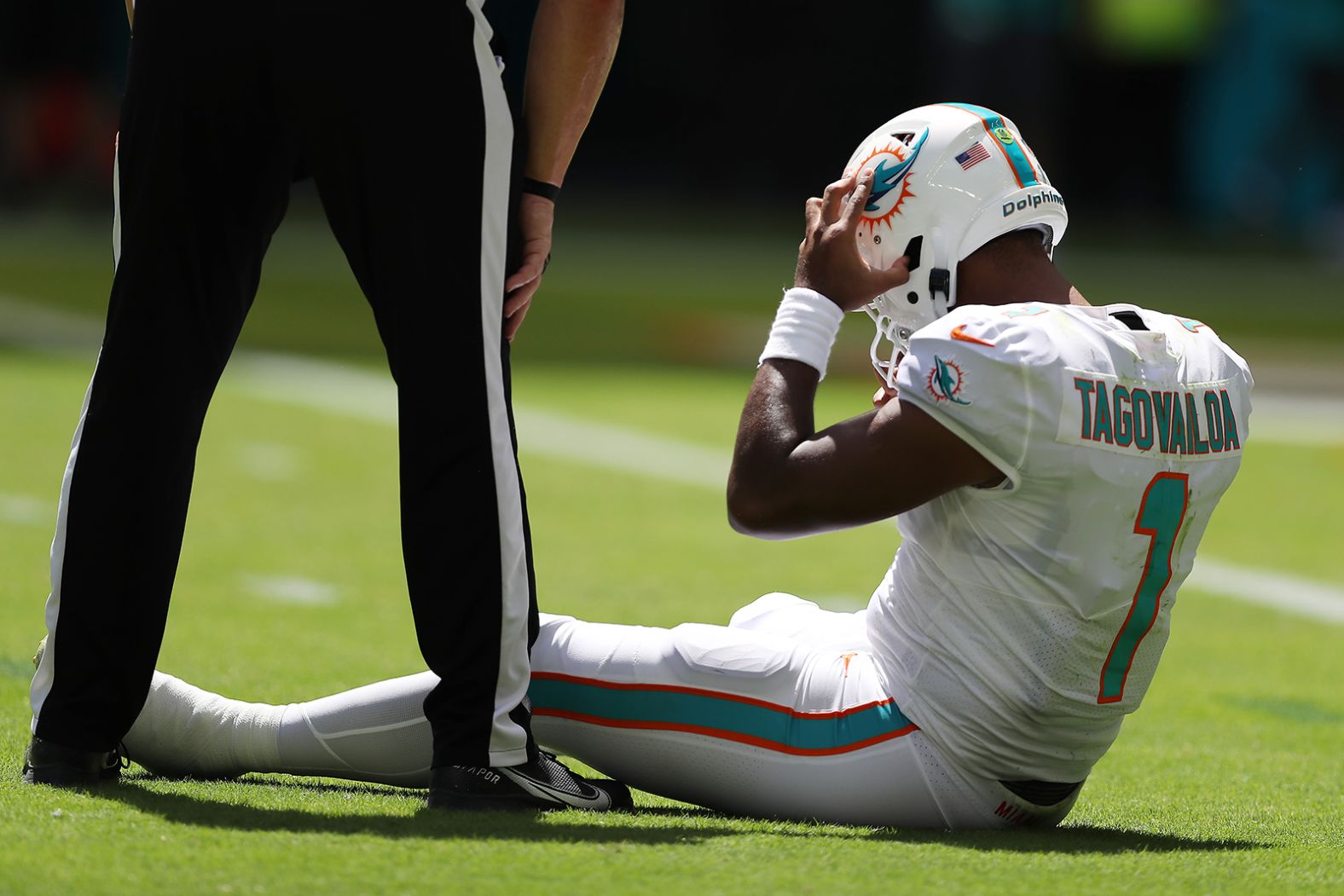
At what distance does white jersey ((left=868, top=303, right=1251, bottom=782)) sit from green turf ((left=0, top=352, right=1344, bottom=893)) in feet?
0.67

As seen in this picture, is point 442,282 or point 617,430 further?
point 617,430

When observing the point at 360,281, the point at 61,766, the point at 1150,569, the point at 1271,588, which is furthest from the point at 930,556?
the point at 1271,588

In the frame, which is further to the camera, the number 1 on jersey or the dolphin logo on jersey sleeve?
the number 1 on jersey

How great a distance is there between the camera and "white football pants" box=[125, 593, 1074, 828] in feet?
9.78

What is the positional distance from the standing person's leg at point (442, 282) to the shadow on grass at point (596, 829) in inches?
5.8

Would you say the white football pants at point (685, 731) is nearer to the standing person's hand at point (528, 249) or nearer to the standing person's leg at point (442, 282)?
the standing person's leg at point (442, 282)

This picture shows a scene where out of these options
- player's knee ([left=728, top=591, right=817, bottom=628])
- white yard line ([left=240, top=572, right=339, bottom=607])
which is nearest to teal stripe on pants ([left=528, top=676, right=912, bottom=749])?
player's knee ([left=728, top=591, right=817, bottom=628])

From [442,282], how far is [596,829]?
0.84 m

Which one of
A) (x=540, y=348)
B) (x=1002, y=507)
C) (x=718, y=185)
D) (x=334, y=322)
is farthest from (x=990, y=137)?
(x=718, y=185)

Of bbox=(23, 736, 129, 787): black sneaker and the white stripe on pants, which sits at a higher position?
the white stripe on pants

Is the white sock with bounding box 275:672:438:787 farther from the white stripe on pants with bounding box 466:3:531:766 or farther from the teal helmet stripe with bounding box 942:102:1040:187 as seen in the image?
the teal helmet stripe with bounding box 942:102:1040:187

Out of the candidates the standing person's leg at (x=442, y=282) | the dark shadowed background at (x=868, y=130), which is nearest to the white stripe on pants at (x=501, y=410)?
the standing person's leg at (x=442, y=282)

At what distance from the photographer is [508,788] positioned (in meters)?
2.88

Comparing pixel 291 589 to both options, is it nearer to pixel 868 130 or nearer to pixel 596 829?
pixel 596 829
